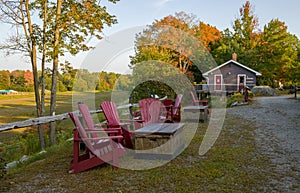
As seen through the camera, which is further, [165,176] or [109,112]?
[109,112]

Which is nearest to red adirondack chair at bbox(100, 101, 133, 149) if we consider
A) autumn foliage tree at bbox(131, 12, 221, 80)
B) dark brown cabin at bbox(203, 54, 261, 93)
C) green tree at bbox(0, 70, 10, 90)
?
autumn foliage tree at bbox(131, 12, 221, 80)

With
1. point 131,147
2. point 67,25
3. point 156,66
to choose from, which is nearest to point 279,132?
point 131,147

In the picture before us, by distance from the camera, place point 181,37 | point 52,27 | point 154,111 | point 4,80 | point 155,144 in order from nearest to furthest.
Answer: point 155,144 < point 154,111 < point 52,27 < point 181,37 < point 4,80

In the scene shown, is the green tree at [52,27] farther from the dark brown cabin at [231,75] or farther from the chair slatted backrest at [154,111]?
the dark brown cabin at [231,75]

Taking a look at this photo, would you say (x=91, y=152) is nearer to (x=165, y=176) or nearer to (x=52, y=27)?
(x=165, y=176)

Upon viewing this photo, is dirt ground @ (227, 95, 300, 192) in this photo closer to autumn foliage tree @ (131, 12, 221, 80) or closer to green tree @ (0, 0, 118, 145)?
green tree @ (0, 0, 118, 145)

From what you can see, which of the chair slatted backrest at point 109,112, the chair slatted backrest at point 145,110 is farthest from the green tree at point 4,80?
the chair slatted backrest at point 109,112

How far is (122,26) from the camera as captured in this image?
29.7 ft

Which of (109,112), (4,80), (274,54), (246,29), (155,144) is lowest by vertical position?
(155,144)

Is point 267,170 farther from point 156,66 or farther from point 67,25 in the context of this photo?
point 156,66

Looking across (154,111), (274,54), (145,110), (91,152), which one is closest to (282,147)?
(154,111)

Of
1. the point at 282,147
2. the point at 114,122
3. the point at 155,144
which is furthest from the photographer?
the point at 282,147

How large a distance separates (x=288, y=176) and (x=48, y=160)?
12.3 ft

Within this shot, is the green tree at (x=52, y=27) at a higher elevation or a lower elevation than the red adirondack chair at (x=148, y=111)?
higher
